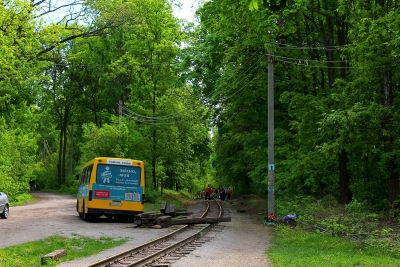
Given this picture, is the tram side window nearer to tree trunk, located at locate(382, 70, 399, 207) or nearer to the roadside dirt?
the roadside dirt

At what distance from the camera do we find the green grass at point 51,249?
1045cm

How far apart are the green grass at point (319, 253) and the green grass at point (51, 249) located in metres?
4.71

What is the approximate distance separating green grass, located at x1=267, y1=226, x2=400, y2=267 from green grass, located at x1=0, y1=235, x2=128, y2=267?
186 inches

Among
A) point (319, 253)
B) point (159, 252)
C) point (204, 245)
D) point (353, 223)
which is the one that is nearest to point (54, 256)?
point (159, 252)

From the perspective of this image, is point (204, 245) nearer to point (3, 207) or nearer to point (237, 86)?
point (3, 207)

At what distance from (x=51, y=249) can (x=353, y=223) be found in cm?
950

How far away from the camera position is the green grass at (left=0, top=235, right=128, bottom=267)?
10453 mm

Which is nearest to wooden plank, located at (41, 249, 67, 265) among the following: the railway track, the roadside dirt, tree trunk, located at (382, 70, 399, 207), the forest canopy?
the roadside dirt

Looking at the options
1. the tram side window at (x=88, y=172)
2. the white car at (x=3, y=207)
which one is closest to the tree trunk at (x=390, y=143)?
the tram side window at (x=88, y=172)

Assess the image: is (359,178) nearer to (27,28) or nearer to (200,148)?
(27,28)

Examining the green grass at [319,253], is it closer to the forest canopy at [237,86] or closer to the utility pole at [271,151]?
the forest canopy at [237,86]

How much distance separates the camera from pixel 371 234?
44.9ft

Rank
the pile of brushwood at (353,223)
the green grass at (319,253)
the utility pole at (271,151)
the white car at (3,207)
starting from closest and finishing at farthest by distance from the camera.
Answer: the green grass at (319,253) < the pile of brushwood at (353,223) < the white car at (3,207) < the utility pole at (271,151)

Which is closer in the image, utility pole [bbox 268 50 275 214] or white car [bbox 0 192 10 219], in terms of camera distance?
white car [bbox 0 192 10 219]
